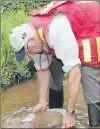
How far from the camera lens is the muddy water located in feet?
14.3

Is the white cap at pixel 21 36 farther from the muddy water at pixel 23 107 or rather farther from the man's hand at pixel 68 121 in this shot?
the muddy water at pixel 23 107

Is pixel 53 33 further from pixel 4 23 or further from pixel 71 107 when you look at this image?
pixel 4 23

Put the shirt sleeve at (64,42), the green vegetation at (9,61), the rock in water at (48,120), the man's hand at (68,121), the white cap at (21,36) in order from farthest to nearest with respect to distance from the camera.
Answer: the green vegetation at (9,61) → the rock in water at (48,120) → the man's hand at (68,121) → the white cap at (21,36) → the shirt sleeve at (64,42)

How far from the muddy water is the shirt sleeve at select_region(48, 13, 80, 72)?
2.79 ft

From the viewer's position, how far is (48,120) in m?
4.23

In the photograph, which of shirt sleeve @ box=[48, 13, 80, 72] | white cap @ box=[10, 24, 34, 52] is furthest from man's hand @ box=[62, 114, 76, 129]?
white cap @ box=[10, 24, 34, 52]

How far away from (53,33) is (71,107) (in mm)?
789

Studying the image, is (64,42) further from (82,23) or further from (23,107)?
(23,107)

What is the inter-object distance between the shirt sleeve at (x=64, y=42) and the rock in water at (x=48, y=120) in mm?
→ 782

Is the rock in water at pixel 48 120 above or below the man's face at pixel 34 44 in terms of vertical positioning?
below

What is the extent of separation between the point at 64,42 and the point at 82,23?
398mm

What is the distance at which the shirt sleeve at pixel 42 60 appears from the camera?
437 centimetres

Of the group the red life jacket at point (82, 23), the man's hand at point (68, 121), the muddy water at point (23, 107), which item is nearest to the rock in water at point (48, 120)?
the muddy water at point (23, 107)

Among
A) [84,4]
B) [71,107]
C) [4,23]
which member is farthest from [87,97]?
[4,23]
